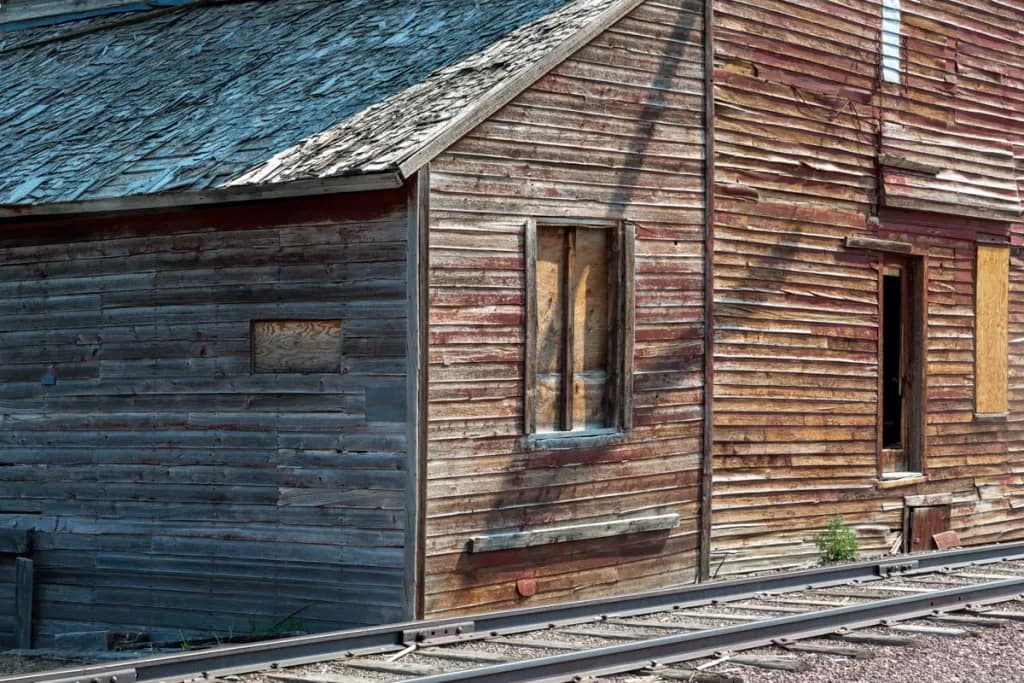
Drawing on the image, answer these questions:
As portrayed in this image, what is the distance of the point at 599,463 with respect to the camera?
12.3 meters

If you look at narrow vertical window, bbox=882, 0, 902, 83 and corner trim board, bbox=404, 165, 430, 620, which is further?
narrow vertical window, bbox=882, 0, 902, 83

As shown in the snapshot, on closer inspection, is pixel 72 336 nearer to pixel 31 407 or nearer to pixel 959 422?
pixel 31 407

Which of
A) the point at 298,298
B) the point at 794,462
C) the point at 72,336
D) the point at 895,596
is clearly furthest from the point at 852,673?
the point at 72,336

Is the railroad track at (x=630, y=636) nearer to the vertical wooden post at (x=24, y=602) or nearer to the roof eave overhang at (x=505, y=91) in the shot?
the roof eave overhang at (x=505, y=91)

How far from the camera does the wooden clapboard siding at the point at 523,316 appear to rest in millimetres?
11156

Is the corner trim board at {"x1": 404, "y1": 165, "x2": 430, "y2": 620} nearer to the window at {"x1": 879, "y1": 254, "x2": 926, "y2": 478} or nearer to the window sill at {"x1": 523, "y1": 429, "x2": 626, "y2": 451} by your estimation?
the window sill at {"x1": 523, "y1": 429, "x2": 626, "y2": 451}

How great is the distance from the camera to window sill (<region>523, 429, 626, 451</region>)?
38.5 feet

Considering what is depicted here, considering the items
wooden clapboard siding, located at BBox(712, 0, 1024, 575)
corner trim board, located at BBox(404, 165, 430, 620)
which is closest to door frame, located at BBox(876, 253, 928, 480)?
wooden clapboard siding, located at BBox(712, 0, 1024, 575)

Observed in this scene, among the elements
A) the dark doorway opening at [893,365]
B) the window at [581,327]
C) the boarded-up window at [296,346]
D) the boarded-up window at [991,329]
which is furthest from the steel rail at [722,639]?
the boarded-up window at [991,329]

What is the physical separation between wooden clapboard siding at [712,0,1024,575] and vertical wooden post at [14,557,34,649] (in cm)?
558

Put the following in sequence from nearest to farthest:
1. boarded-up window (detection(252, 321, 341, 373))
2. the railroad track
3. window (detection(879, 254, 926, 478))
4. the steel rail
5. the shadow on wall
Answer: the steel rail, the railroad track, boarded-up window (detection(252, 321, 341, 373)), the shadow on wall, window (detection(879, 254, 926, 478))

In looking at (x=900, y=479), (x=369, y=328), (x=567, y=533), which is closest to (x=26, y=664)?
(x=369, y=328)

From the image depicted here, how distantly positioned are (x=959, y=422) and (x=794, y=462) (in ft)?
9.13

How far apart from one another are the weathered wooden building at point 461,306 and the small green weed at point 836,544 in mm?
157
